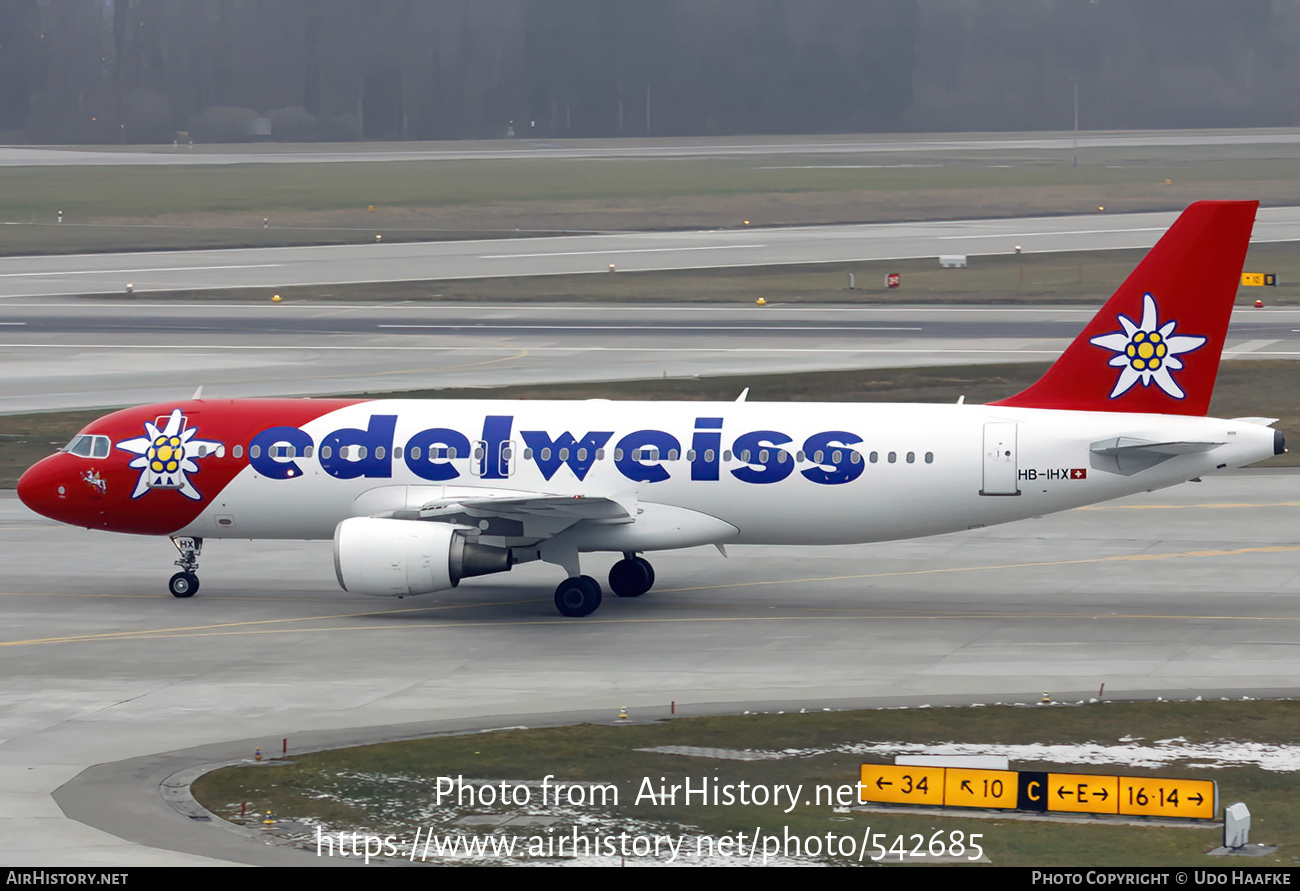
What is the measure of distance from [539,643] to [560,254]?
9372 centimetres

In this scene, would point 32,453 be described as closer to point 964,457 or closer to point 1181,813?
point 964,457

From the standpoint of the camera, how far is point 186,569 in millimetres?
43094

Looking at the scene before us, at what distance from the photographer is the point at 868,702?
32219 millimetres

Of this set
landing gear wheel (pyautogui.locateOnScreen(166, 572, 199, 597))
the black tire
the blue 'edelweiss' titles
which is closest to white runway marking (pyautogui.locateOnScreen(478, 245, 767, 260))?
landing gear wheel (pyautogui.locateOnScreen(166, 572, 199, 597))

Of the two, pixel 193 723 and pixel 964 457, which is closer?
pixel 193 723

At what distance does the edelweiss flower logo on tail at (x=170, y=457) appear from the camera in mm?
41875

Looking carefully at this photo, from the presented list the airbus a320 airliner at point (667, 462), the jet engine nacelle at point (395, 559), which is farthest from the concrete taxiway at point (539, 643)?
the airbus a320 airliner at point (667, 462)

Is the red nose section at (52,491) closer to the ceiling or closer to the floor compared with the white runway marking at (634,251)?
closer to the floor

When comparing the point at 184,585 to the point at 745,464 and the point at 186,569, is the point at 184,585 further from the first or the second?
the point at 745,464

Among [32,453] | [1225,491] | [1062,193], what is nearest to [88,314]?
[32,453]

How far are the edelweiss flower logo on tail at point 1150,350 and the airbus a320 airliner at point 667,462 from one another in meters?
0.04

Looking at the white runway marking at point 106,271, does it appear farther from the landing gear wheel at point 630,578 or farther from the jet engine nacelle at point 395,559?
the jet engine nacelle at point 395,559

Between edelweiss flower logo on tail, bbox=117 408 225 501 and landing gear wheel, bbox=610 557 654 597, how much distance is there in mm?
9725

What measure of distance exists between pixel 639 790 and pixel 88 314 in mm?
78481
